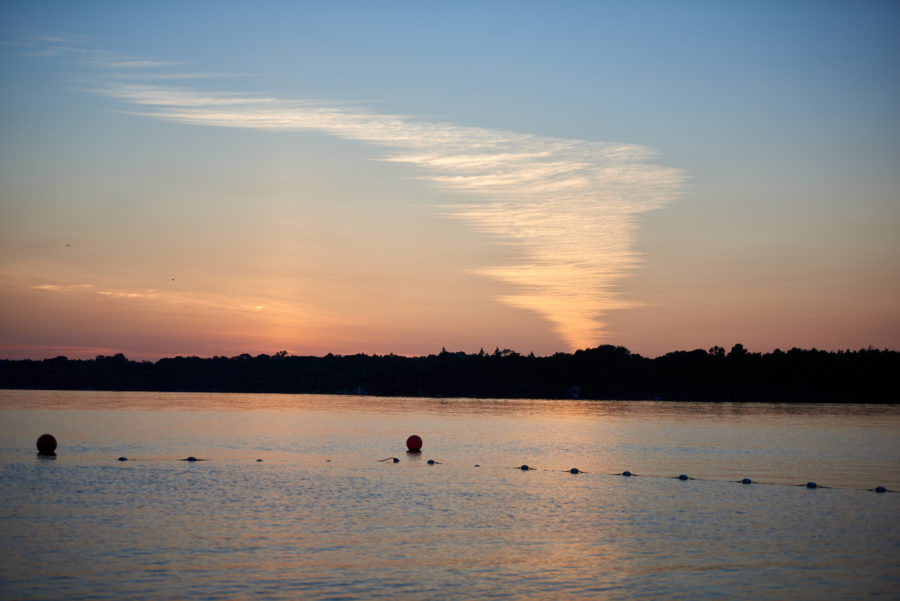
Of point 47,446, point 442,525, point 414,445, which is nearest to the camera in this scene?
point 442,525

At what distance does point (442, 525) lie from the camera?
2891cm

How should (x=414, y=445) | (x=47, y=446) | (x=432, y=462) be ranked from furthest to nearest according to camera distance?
(x=414, y=445) → (x=47, y=446) → (x=432, y=462)

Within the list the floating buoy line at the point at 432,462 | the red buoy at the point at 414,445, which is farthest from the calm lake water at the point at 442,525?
the red buoy at the point at 414,445

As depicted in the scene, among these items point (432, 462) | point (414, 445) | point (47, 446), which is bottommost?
point (432, 462)

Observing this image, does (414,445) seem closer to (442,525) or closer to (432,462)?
(432,462)

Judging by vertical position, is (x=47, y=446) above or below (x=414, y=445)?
below

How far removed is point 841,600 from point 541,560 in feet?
25.1

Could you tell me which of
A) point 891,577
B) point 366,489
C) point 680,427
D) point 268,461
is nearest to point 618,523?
point 891,577

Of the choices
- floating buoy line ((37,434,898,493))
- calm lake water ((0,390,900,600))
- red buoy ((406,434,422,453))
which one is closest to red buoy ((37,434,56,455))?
floating buoy line ((37,434,898,493))

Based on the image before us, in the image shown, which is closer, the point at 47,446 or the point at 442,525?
the point at 442,525

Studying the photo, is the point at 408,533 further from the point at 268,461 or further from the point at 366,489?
the point at 268,461

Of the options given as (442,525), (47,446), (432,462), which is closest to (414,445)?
(432,462)

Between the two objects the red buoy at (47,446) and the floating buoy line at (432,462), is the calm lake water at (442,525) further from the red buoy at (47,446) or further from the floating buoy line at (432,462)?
the red buoy at (47,446)

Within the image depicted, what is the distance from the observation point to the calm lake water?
20766mm
